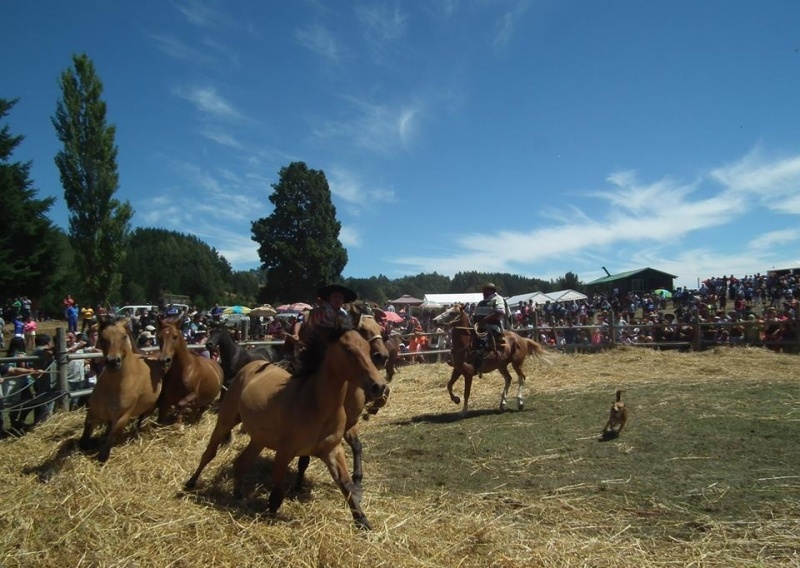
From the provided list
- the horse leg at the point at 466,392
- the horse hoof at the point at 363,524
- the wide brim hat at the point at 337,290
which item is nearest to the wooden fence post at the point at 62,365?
the wide brim hat at the point at 337,290

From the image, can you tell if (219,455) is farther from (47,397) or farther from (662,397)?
(662,397)

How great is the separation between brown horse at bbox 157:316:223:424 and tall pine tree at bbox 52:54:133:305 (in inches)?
842

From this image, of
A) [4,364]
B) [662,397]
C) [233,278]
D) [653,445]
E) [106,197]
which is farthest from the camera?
[233,278]

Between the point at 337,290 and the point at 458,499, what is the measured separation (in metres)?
2.86

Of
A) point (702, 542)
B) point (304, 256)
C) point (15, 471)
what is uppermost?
point (304, 256)

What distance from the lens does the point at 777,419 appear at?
8117 mm

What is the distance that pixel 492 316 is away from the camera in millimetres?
10438

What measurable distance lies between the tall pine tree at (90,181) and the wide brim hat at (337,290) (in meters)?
23.3

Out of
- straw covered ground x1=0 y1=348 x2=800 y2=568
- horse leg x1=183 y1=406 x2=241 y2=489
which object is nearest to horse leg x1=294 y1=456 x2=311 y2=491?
straw covered ground x1=0 y1=348 x2=800 y2=568

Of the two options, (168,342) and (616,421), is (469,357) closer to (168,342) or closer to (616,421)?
(616,421)

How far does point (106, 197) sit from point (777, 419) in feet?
91.6

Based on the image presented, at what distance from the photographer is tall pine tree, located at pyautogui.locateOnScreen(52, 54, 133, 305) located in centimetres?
2577

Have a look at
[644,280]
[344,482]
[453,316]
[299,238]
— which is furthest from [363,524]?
[644,280]

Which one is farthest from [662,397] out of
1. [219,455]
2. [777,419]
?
[219,455]
